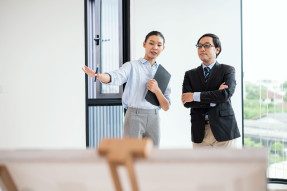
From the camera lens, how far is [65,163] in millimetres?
755

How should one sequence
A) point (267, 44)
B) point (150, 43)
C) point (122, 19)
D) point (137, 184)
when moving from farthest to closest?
point (122, 19), point (267, 44), point (150, 43), point (137, 184)

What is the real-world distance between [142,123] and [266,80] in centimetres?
162

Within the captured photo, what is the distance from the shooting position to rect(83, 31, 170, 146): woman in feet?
9.52

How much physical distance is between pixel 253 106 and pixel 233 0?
113 cm

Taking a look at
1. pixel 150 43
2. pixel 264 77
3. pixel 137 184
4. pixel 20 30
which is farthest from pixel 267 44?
pixel 137 184

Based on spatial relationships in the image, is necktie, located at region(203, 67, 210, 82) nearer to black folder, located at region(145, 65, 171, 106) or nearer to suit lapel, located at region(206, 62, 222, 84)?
suit lapel, located at region(206, 62, 222, 84)

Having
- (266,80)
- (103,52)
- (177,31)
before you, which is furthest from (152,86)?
(266,80)

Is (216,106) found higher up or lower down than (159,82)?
lower down

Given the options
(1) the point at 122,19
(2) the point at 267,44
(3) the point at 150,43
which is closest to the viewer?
(3) the point at 150,43

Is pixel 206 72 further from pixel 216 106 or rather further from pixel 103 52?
pixel 103 52

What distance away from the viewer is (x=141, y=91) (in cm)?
293

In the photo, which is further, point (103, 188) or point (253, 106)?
point (253, 106)

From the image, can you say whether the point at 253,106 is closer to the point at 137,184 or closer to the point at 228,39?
the point at 228,39

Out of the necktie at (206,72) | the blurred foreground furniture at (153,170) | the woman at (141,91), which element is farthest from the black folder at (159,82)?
the blurred foreground furniture at (153,170)
